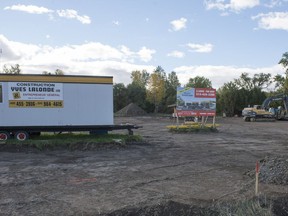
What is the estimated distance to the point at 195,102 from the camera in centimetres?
3019

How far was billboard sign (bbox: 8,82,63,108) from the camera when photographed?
63.2 ft

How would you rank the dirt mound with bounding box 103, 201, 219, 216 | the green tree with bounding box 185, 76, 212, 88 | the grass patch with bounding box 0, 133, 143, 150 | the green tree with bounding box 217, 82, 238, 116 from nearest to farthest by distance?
the dirt mound with bounding box 103, 201, 219, 216 → the grass patch with bounding box 0, 133, 143, 150 → the green tree with bounding box 217, 82, 238, 116 → the green tree with bounding box 185, 76, 212, 88

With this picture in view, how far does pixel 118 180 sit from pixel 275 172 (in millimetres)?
4245

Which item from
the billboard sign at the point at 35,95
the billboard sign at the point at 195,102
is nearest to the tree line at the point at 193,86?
the billboard sign at the point at 195,102

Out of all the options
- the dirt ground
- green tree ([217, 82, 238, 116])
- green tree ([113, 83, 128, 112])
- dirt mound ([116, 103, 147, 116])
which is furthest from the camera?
green tree ([113, 83, 128, 112])

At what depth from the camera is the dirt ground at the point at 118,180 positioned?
804 cm

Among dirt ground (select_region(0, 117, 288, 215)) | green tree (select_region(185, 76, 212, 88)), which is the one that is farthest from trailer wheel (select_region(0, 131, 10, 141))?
green tree (select_region(185, 76, 212, 88))

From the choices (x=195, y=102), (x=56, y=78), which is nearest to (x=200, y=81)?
(x=195, y=102)

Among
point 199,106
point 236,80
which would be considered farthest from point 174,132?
point 236,80

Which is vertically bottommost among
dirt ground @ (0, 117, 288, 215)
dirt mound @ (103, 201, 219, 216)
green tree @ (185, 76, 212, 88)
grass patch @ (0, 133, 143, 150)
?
dirt ground @ (0, 117, 288, 215)

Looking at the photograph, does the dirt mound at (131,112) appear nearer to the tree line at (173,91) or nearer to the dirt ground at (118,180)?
the tree line at (173,91)

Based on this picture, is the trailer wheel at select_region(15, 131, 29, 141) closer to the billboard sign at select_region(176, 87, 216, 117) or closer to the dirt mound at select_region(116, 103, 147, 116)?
the billboard sign at select_region(176, 87, 216, 117)

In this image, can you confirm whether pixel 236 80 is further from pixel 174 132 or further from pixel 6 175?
pixel 6 175

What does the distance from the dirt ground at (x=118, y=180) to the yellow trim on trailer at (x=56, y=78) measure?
4423 millimetres
